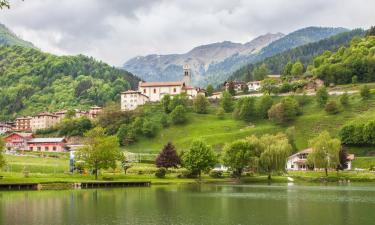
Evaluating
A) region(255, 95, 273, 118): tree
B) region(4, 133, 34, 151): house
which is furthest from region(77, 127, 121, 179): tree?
region(4, 133, 34, 151): house

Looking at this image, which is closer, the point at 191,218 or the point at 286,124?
the point at 191,218

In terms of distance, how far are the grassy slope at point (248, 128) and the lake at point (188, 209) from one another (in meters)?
84.1

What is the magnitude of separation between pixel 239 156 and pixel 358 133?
49267 mm

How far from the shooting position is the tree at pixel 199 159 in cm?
10506

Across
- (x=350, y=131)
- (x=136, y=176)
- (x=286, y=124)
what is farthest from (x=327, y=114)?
(x=136, y=176)

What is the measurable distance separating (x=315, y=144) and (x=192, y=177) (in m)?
30.3

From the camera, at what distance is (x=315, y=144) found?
372 ft

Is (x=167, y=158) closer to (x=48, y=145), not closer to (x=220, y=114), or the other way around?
(x=220, y=114)

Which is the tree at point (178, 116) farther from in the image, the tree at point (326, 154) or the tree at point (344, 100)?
the tree at point (326, 154)

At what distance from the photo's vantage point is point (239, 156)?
10719 centimetres

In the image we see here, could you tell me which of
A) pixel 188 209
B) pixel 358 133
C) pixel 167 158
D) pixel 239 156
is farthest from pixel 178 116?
pixel 188 209

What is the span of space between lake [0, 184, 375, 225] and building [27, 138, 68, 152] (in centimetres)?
11238

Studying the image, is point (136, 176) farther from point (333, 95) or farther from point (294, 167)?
point (333, 95)

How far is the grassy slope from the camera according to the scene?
A: 155 meters
